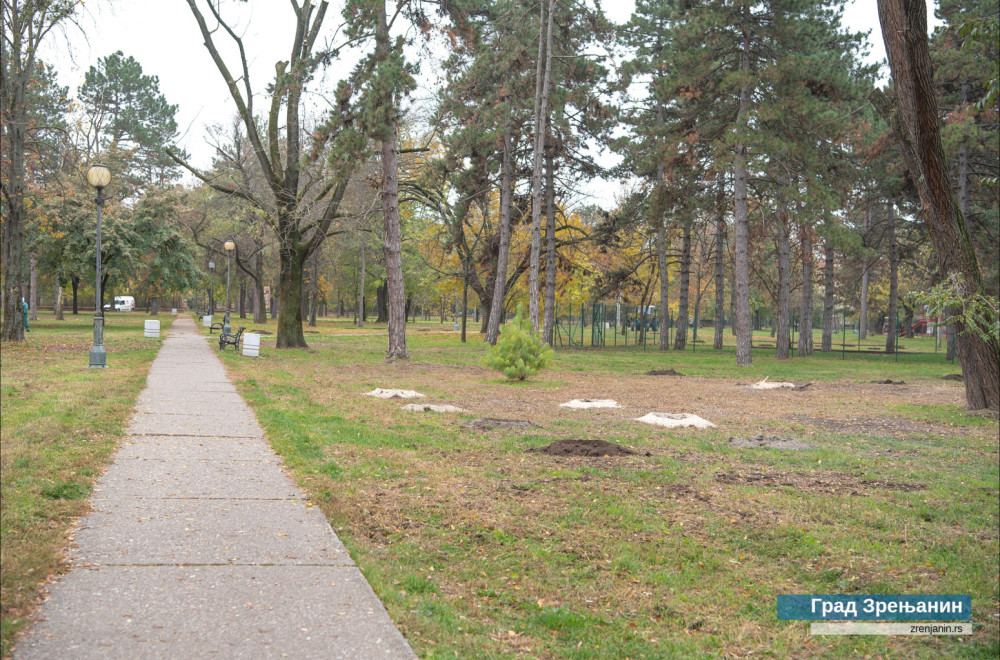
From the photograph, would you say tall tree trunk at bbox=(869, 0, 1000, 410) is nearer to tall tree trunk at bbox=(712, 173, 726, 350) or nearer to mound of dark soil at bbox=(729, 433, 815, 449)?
mound of dark soil at bbox=(729, 433, 815, 449)

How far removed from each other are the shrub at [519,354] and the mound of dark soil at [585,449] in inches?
313

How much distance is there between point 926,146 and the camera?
27.1 feet

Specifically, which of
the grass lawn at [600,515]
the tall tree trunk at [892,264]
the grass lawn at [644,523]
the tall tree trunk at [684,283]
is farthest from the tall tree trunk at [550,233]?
the grass lawn at [644,523]

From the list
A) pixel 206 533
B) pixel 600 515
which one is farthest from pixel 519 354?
pixel 206 533

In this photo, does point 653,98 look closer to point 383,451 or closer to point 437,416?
point 437,416

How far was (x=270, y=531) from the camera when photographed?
503 centimetres

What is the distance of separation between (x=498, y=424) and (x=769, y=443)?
360 centimetres

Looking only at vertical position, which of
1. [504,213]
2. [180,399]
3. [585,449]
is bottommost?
[585,449]

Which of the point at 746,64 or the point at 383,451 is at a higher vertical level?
the point at 746,64

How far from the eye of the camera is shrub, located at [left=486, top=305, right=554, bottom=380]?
16.6 metres

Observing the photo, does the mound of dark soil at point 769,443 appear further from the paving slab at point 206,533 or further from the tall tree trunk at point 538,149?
the tall tree trunk at point 538,149

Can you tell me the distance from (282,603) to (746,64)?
24755 millimetres

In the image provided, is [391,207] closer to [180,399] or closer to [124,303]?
[180,399]

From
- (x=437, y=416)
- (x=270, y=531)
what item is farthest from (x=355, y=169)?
(x=270, y=531)
